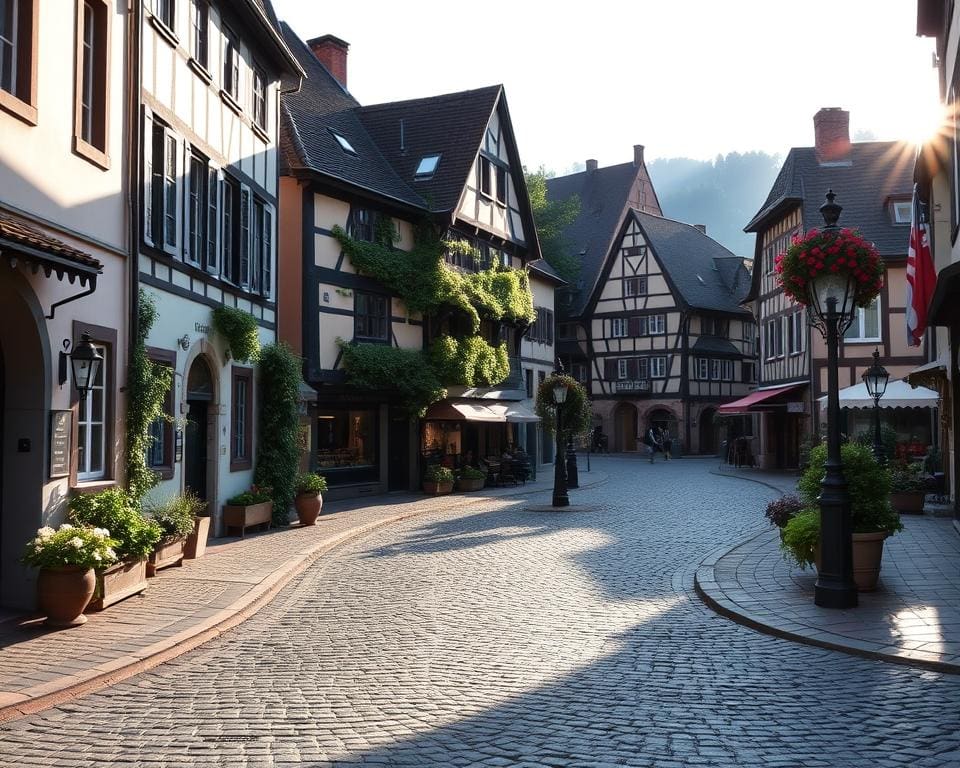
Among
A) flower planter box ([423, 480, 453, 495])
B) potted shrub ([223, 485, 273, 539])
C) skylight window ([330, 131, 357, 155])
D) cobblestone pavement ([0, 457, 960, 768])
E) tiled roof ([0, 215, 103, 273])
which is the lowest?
cobblestone pavement ([0, 457, 960, 768])

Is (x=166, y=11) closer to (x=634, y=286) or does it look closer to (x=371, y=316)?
(x=371, y=316)

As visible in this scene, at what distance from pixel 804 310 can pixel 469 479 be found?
47.5 ft

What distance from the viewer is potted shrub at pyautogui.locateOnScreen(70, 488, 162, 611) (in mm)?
10102

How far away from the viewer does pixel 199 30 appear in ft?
50.9

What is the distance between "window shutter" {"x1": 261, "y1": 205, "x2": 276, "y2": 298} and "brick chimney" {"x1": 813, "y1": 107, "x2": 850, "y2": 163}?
82.6 feet

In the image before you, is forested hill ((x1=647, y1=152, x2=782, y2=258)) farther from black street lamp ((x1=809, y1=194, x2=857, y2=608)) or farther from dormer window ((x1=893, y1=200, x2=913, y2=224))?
black street lamp ((x1=809, y1=194, x2=857, y2=608))

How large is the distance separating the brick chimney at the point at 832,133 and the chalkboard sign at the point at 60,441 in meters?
32.7

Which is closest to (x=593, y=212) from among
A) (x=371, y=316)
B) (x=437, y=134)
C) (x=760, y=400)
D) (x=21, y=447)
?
(x=760, y=400)

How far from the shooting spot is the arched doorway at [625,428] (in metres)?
55.6

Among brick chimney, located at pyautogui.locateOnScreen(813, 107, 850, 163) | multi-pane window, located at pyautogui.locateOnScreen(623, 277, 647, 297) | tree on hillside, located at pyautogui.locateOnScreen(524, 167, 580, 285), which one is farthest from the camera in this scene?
multi-pane window, located at pyautogui.locateOnScreen(623, 277, 647, 297)

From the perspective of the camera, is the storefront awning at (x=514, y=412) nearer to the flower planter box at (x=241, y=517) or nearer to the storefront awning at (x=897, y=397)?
the storefront awning at (x=897, y=397)

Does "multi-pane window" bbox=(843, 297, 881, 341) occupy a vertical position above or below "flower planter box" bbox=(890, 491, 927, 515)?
above

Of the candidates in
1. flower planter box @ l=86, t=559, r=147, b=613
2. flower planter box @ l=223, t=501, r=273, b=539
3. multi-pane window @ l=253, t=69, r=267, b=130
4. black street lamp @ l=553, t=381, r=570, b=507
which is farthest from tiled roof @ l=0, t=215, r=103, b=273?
black street lamp @ l=553, t=381, r=570, b=507

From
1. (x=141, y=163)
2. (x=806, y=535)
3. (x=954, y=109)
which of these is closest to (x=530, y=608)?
(x=806, y=535)
